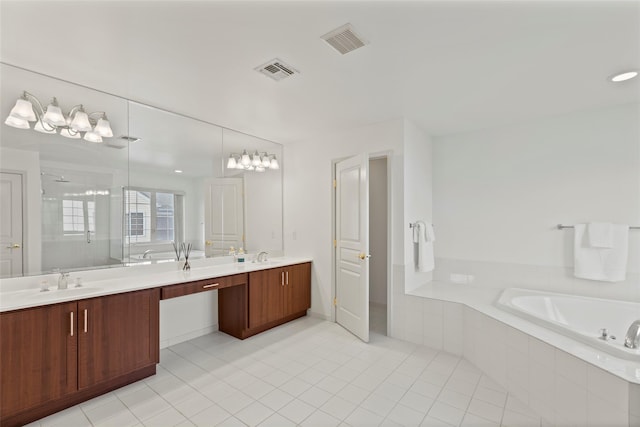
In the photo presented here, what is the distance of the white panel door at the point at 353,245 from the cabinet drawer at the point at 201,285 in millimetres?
1222

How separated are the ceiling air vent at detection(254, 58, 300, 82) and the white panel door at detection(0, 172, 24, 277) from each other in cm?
203

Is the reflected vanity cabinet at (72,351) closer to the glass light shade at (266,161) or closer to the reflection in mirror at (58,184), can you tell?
the reflection in mirror at (58,184)

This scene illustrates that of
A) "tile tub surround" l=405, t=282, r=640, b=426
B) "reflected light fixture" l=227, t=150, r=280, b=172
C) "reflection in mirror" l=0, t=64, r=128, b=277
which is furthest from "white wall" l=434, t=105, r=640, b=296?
"reflection in mirror" l=0, t=64, r=128, b=277

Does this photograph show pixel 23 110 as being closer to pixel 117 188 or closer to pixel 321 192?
pixel 117 188

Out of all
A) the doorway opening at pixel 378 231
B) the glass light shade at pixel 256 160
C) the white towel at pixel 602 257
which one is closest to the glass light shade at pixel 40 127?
the glass light shade at pixel 256 160

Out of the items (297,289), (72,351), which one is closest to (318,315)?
(297,289)

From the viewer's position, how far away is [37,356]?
73.2 inches

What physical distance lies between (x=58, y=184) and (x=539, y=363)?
3.92 metres

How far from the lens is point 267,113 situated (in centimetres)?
308

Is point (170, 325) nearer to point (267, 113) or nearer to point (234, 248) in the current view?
point (234, 248)

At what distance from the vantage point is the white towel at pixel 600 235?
282 centimetres

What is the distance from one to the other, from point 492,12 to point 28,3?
98.1 inches

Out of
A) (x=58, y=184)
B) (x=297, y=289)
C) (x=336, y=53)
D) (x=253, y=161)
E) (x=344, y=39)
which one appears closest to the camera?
(x=344, y=39)

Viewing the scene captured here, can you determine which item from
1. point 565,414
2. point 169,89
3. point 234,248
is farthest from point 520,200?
point 169,89
